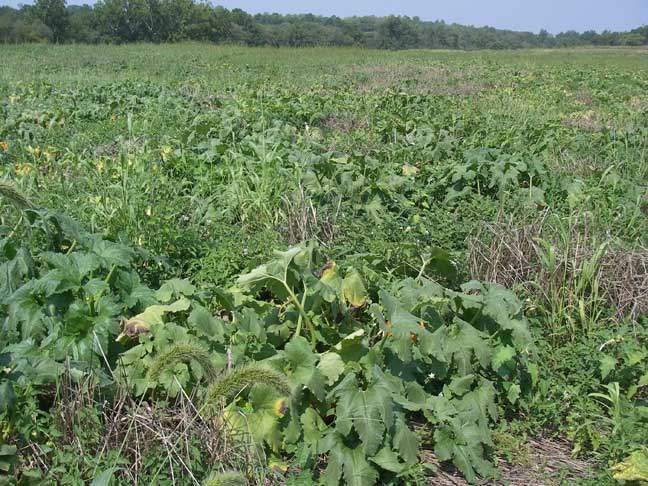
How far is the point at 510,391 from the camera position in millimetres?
3018

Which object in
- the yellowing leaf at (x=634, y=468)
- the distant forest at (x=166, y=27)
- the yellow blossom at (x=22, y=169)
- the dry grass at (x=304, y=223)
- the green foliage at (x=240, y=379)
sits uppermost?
the distant forest at (x=166, y=27)

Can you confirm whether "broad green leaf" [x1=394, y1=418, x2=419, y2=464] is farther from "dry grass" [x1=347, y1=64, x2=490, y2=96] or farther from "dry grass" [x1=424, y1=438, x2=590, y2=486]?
"dry grass" [x1=347, y1=64, x2=490, y2=96]

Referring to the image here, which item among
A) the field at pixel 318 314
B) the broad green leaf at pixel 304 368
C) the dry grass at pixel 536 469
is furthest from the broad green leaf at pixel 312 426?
the dry grass at pixel 536 469

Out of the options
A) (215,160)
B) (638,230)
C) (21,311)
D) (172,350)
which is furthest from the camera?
(215,160)

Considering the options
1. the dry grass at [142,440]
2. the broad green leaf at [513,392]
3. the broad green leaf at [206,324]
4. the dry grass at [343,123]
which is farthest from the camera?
the dry grass at [343,123]

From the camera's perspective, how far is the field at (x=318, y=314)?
7.68 ft

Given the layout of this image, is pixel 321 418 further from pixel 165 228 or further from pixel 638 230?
pixel 638 230

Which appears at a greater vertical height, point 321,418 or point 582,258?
point 582,258

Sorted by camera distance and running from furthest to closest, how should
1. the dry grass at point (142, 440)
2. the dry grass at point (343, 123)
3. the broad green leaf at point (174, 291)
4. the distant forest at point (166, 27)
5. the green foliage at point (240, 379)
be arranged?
the distant forest at point (166, 27)
the dry grass at point (343, 123)
the broad green leaf at point (174, 291)
the dry grass at point (142, 440)
the green foliage at point (240, 379)

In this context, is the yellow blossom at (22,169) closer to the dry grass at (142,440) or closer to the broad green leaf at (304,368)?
the dry grass at (142,440)

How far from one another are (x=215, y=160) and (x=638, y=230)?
368 cm

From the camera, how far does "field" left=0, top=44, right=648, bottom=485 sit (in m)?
2.34

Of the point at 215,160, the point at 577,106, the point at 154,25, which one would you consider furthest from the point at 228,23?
the point at 215,160

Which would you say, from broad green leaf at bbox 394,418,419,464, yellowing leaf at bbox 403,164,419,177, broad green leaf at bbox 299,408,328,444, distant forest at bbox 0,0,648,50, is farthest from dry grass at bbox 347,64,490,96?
distant forest at bbox 0,0,648,50
